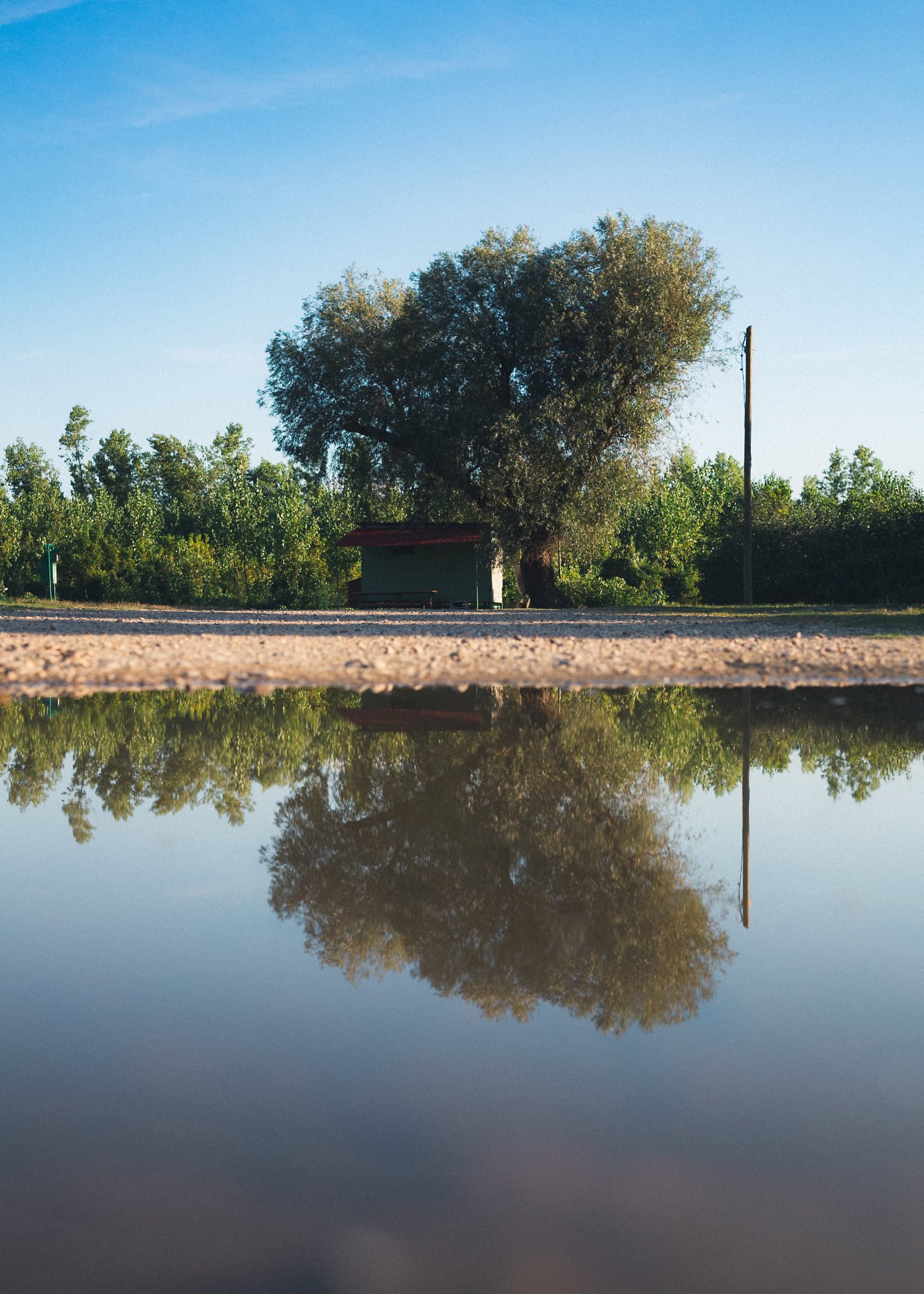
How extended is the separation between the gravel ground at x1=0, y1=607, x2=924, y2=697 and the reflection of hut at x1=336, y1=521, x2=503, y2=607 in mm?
12028

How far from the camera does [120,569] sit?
41438mm

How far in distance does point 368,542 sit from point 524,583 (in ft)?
16.7

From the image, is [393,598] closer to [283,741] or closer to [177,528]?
[283,741]

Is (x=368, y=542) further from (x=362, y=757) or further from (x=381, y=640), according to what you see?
(x=362, y=757)

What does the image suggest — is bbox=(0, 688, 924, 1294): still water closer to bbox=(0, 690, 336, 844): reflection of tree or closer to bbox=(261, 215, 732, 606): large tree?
bbox=(0, 690, 336, 844): reflection of tree

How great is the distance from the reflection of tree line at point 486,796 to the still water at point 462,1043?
0.02m

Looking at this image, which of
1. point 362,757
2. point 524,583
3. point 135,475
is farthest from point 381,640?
point 135,475

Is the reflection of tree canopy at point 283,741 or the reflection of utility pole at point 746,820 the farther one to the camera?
the reflection of tree canopy at point 283,741

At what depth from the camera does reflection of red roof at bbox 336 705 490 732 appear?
7480 millimetres

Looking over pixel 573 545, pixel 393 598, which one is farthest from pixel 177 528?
pixel 573 545

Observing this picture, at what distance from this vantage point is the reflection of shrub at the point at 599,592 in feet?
116

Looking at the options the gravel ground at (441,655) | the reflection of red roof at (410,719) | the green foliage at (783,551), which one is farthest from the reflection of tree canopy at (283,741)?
the green foliage at (783,551)

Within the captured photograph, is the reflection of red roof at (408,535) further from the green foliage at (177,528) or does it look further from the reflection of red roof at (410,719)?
the reflection of red roof at (410,719)

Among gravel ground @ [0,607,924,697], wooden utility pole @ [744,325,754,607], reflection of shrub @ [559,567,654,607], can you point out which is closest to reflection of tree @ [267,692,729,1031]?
gravel ground @ [0,607,924,697]
